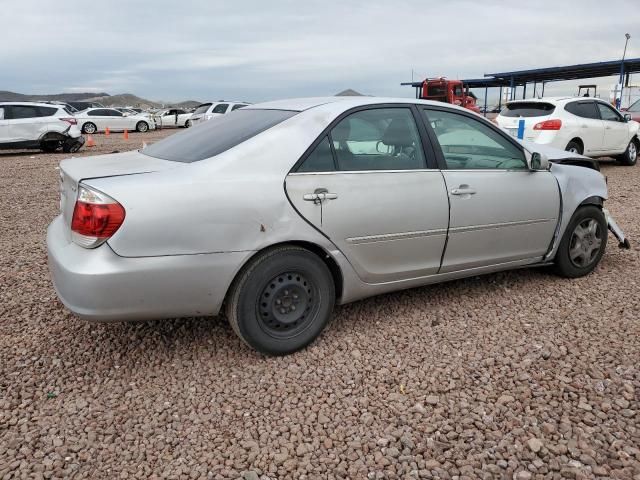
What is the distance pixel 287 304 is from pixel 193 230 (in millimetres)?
752

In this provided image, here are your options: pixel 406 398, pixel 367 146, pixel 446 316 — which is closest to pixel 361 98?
pixel 367 146

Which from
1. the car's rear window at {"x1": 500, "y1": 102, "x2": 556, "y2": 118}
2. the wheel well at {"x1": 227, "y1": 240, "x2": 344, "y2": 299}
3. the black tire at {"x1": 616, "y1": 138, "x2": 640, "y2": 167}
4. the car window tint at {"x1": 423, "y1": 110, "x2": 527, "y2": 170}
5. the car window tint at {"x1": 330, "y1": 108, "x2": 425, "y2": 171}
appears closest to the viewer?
the wheel well at {"x1": 227, "y1": 240, "x2": 344, "y2": 299}

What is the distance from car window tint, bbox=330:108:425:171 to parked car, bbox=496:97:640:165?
23.3 feet

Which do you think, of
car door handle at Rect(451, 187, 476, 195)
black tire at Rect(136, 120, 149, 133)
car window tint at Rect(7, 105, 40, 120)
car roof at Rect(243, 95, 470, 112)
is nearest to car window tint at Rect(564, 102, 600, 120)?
car roof at Rect(243, 95, 470, 112)

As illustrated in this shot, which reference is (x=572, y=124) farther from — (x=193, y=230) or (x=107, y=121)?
(x=107, y=121)

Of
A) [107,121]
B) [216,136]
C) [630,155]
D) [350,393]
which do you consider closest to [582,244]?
[350,393]

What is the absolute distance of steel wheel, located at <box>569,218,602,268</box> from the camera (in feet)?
15.2

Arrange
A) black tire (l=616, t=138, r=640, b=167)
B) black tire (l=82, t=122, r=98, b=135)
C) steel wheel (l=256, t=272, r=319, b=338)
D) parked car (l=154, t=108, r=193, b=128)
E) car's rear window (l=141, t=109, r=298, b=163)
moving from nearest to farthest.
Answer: steel wheel (l=256, t=272, r=319, b=338), car's rear window (l=141, t=109, r=298, b=163), black tire (l=616, t=138, r=640, b=167), black tire (l=82, t=122, r=98, b=135), parked car (l=154, t=108, r=193, b=128)

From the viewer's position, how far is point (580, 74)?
40.5 m

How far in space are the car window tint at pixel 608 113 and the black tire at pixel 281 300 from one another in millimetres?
10625

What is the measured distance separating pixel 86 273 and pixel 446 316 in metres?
2.42

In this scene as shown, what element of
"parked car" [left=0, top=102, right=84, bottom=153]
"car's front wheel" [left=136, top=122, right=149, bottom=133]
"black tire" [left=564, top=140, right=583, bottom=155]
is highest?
"parked car" [left=0, top=102, right=84, bottom=153]

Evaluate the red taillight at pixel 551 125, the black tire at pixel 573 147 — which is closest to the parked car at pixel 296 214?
the red taillight at pixel 551 125

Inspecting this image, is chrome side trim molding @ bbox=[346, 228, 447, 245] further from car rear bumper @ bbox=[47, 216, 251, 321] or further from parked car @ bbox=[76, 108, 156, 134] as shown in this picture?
parked car @ bbox=[76, 108, 156, 134]
